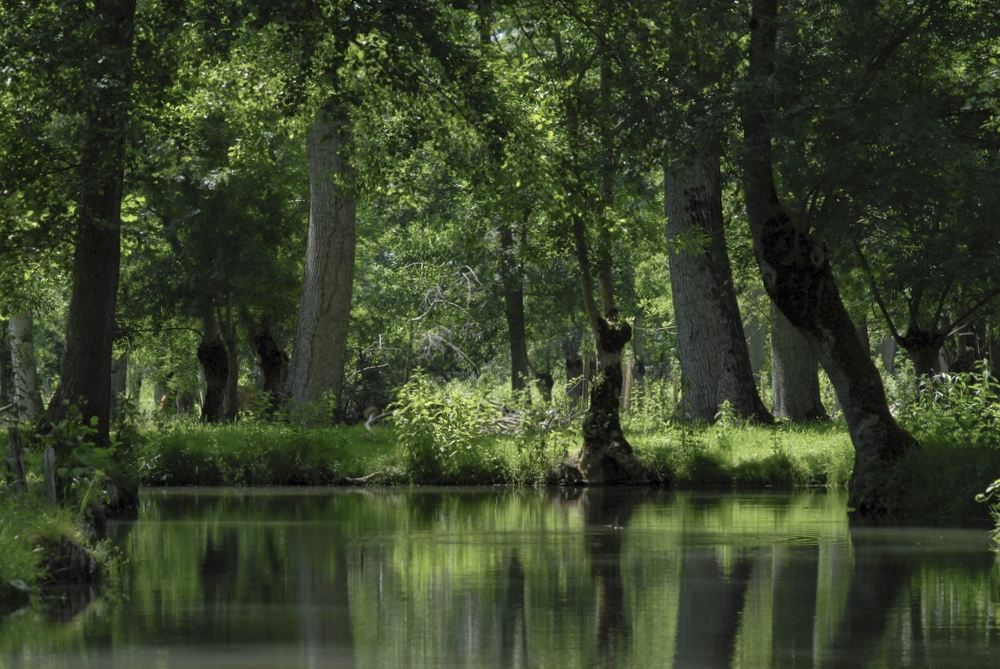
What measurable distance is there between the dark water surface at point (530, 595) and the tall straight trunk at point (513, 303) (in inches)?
760

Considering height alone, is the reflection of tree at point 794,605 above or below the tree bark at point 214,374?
below

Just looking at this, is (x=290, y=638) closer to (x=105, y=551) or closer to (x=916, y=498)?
(x=105, y=551)

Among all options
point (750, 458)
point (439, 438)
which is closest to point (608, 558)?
point (750, 458)

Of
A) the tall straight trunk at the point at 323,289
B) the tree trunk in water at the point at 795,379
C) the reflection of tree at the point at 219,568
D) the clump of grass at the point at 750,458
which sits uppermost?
the tall straight trunk at the point at 323,289

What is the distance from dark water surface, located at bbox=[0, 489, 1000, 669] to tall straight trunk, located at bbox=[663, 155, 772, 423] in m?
9.92

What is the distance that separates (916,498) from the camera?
20062mm

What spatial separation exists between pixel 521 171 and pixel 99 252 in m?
5.74

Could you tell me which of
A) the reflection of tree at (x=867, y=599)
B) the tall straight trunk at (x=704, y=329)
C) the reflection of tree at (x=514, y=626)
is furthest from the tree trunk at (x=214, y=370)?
the reflection of tree at (x=514, y=626)

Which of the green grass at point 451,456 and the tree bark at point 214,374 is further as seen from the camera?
the tree bark at point 214,374

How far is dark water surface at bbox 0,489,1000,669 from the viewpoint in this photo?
31.6 feet

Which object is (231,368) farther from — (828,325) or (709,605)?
(709,605)

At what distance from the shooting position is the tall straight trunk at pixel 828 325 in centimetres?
2023

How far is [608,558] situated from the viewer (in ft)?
49.8

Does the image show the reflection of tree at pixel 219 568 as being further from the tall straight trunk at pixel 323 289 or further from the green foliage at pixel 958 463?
the tall straight trunk at pixel 323 289
